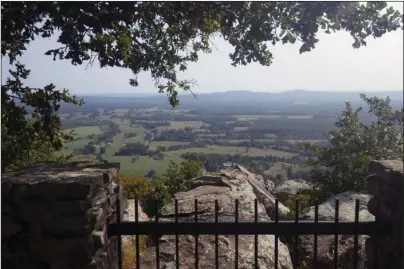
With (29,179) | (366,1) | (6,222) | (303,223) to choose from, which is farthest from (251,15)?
(6,222)

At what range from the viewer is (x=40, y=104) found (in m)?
4.07

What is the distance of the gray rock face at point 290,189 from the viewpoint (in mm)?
10310

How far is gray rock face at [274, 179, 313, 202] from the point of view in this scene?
33.8ft

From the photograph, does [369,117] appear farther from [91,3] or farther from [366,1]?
[91,3]

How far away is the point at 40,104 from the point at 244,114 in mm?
50786

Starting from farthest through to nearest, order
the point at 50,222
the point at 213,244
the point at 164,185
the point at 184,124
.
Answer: the point at 184,124
the point at 164,185
the point at 213,244
the point at 50,222

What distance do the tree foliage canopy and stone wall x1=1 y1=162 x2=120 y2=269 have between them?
1481 mm

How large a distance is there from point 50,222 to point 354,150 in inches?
363

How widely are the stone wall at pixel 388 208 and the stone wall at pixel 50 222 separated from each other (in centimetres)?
223

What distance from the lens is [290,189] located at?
1070 centimetres

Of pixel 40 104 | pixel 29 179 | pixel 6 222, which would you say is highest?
pixel 40 104

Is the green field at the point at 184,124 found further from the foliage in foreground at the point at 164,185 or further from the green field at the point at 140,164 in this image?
the foliage in foreground at the point at 164,185

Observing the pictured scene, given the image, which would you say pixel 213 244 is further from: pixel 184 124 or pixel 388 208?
pixel 184 124

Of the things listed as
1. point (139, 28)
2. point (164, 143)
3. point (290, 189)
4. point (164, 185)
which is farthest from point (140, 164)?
point (139, 28)
